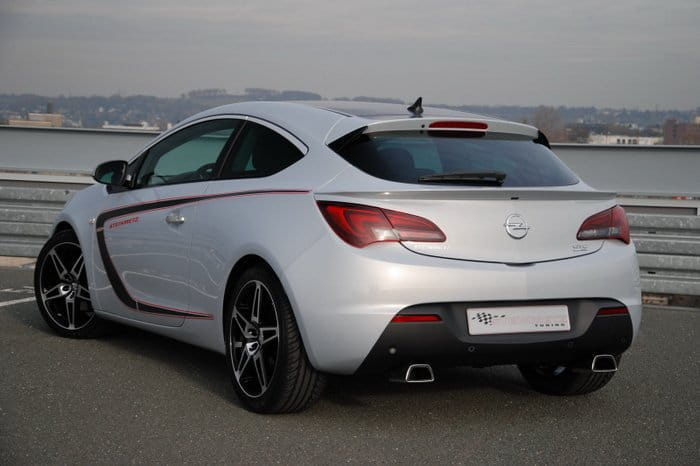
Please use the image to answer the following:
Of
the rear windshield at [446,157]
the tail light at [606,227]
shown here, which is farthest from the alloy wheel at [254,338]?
the tail light at [606,227]

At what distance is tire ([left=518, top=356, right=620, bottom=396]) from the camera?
612cm

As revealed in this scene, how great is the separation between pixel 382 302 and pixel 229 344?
1142mm

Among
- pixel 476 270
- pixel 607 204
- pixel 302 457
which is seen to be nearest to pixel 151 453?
pixel 302 457

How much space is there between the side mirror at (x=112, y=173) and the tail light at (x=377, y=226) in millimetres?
2414

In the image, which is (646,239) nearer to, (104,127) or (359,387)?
(359,387)

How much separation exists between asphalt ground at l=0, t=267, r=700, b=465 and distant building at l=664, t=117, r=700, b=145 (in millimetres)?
8844

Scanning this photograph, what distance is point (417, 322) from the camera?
16.8 ft

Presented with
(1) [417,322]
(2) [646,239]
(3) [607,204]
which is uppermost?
(3) [607,204]

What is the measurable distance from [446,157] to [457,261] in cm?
62

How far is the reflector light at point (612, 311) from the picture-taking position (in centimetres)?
546

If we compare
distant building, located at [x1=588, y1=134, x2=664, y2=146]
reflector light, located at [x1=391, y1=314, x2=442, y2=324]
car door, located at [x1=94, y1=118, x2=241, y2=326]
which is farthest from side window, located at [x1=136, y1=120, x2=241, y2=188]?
distant building, located at [x1=588, y1=134, x2=664, y2=146]

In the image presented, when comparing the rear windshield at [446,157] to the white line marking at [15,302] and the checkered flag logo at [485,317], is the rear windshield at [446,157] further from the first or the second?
the white line marking at [15,302]

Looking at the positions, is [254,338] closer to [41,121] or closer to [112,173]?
[112,173]

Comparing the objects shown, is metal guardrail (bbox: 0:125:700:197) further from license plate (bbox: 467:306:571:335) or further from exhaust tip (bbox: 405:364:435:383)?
exhaust tip (bbox: 405:364:435:383)
